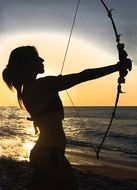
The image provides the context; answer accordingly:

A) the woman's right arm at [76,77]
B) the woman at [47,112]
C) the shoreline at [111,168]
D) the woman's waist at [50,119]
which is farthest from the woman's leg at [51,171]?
the shoreline at [111,168]

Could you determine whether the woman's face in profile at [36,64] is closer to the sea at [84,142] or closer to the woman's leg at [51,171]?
the woman's leg at [51,171]

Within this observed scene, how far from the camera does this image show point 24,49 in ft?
14.7

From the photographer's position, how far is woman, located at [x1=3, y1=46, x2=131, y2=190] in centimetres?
423

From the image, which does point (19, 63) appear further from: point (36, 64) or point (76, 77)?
point (76, 77)

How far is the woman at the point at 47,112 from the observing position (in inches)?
167

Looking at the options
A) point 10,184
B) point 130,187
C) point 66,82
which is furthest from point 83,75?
point 130,187

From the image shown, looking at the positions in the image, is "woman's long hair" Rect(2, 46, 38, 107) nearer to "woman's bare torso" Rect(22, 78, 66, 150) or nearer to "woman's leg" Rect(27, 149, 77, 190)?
"woman's bare torso" Rect(22, 78, 66, 150)

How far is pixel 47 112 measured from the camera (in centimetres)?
436

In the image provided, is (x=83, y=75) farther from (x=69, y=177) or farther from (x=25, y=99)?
(x=69, y=177)

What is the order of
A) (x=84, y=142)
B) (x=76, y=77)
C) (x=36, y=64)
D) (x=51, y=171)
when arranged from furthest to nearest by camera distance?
(x=84, y=142) → (x=36, y=64) → (x=51, y=171) → (x=76, y=77)

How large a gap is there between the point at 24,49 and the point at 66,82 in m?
0.62

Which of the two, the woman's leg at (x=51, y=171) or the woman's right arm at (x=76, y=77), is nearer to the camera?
the woman's right arm at (x=76, y=77)

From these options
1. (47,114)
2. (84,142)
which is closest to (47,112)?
(47,114)

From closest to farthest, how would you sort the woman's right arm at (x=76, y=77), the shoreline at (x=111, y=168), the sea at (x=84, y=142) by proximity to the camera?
the woman's right arm at (x=76, y=77), the shoreline at (x=111, y=168), the sea at (x=84, y=142)
